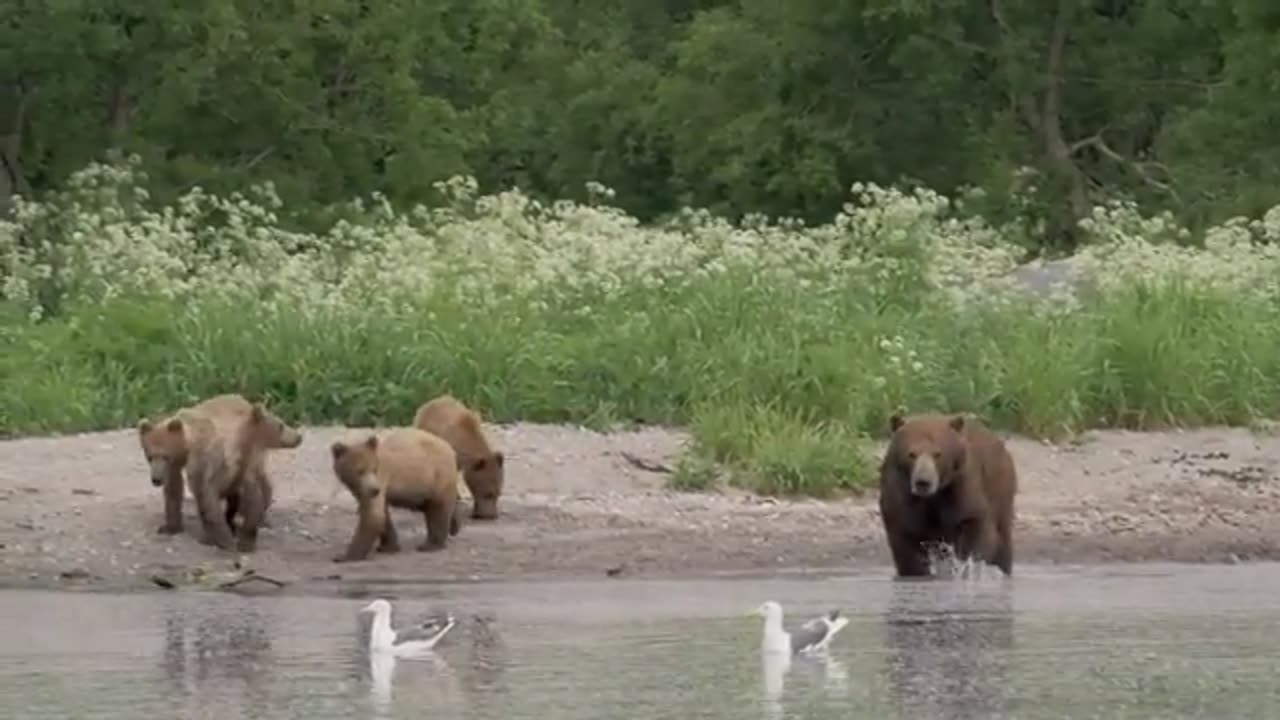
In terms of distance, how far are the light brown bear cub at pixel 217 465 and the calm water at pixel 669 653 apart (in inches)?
41.4

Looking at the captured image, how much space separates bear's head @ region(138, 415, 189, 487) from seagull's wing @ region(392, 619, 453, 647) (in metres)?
2.87

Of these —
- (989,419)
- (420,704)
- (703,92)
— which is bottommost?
(420,704)

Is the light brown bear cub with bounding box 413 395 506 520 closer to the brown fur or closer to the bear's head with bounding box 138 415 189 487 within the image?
the bear's head with bounding box 138 415 189 487

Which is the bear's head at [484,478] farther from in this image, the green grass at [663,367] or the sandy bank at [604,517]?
the green grass at [663,367]

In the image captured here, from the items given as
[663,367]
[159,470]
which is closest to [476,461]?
[159,470]

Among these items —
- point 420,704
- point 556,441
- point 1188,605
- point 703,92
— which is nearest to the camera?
point 420,704

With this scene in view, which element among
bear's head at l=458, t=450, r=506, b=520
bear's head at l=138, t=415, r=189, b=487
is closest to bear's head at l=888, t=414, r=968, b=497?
bear's head at l=458, t=450, r=506, b=520

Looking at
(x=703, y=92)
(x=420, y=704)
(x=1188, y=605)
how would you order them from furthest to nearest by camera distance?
(x=703, y=92) < (x=1188, y=605) < (x=420, y=704)

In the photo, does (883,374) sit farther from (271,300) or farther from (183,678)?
(183,678)

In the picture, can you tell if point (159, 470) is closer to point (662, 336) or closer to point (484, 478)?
point (484, 478)

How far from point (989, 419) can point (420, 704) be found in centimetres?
830

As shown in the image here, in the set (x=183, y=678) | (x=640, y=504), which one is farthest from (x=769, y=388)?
(x=183, y=678)

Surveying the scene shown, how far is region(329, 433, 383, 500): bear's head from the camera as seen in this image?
1498cm

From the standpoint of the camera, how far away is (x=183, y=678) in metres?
11.4
